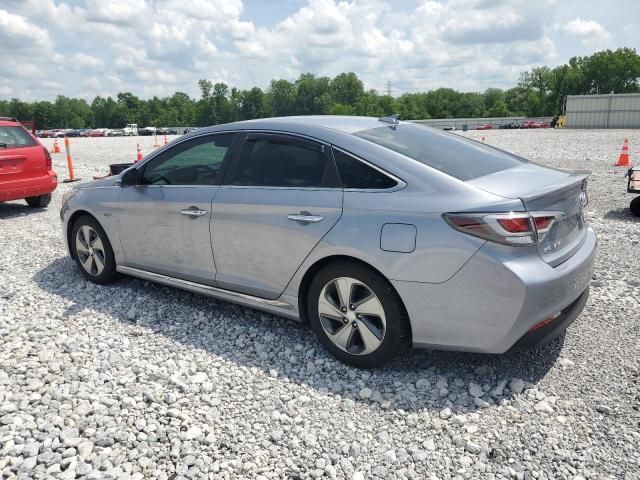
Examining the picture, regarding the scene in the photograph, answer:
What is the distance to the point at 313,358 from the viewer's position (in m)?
3.71

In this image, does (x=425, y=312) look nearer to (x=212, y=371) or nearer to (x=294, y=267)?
(x=294, y=267)

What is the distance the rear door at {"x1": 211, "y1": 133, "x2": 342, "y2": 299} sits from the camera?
352cm

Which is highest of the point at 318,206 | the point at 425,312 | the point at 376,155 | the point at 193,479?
the point at 376,155

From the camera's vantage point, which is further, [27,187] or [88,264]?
[27,187]

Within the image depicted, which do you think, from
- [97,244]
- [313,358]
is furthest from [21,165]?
[313,358]

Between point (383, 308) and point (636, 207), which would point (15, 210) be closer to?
point (383, 308)

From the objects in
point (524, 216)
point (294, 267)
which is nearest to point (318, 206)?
point (294, 267)

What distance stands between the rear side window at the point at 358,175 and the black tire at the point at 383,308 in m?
0.51

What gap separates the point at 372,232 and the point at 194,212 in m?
1.66

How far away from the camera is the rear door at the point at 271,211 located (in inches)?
139

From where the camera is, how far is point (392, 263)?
3.13 meters

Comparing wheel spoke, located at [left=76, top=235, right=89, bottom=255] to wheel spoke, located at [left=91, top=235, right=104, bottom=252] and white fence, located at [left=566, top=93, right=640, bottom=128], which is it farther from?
white fence, located at [left=566, top=93, right=640, bottom=128]

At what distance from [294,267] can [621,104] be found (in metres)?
47.8

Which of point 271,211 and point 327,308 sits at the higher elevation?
point 271,211
